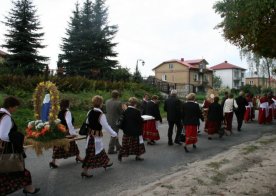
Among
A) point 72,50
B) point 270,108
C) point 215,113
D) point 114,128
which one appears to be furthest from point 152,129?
point 72,50

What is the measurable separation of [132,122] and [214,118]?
5662mm

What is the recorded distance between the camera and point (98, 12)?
148 ft

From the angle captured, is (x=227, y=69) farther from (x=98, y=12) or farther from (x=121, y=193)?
(x=121, y=193)

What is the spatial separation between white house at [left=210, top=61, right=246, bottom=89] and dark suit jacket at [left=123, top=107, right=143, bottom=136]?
303 feet

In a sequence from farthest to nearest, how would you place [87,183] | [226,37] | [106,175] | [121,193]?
[226,37] → [106,175] → [87,183] → [121,193]

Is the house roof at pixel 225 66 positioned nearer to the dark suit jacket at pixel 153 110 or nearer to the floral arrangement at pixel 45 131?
the dark suit jacket at pixel 153 110

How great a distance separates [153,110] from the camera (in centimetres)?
1348

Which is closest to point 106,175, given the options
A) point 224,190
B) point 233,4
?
point 224,190

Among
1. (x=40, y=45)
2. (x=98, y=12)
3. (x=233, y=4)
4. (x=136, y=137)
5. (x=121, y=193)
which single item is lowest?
(x=121, y=193)

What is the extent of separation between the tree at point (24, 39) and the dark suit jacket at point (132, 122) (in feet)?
81.7

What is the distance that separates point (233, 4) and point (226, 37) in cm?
961

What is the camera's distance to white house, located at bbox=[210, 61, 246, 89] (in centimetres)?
9969

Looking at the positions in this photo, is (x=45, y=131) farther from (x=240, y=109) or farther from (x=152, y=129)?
(x=240, y=109)

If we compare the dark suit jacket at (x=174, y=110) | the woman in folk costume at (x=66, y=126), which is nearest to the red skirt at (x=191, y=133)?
the dark suit jacket at (x=174, y=110)
